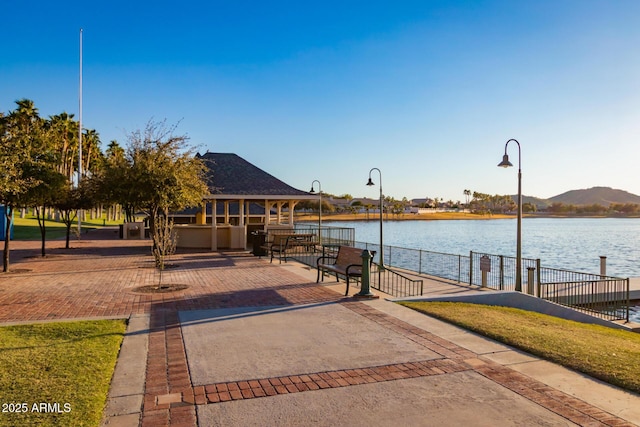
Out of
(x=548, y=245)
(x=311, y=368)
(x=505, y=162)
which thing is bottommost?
(x=548, y=245)

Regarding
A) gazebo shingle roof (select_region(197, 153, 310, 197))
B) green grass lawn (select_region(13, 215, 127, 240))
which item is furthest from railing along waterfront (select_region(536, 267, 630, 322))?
green grass lawn (select_region(13, 215, 127, 240))

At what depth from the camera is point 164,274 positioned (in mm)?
13359

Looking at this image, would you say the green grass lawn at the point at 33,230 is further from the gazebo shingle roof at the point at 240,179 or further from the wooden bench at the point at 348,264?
the wooden bench at the point at 348,264

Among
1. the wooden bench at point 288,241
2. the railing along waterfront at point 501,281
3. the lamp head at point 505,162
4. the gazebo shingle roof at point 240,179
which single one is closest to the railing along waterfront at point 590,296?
the railing along waterfront at point 501,281

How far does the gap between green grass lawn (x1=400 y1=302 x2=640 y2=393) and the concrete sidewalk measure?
0.25 meters

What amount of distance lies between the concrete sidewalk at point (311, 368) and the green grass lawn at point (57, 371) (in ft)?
0.64

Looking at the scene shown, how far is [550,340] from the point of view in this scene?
255 inches

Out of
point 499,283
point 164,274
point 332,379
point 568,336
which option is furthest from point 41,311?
point 499,283

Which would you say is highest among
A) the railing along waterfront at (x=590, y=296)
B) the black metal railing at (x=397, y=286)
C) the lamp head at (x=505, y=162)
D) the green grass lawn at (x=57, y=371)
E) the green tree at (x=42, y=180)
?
the lamp head at (x=505, y=162)

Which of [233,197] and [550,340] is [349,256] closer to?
[550,340]

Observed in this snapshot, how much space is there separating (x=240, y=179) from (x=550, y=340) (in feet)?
58.9

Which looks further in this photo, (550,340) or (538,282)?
A: (538,282)

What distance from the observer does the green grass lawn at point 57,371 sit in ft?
13.2

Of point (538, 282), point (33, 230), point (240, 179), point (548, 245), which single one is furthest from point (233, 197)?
point (548, 245)
